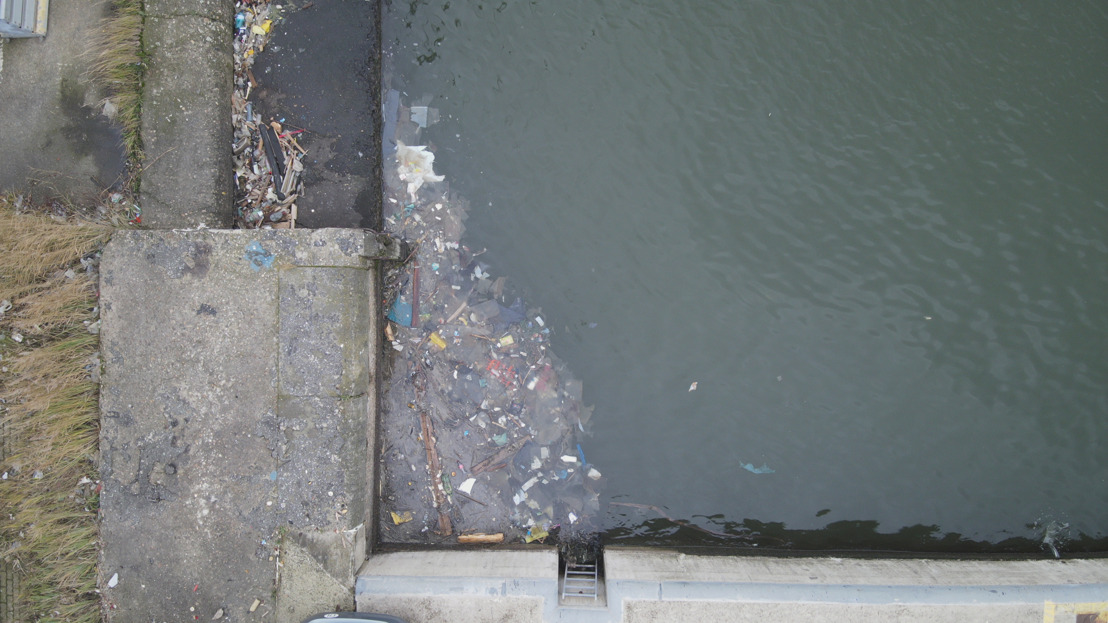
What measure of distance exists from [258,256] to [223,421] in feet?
3.31

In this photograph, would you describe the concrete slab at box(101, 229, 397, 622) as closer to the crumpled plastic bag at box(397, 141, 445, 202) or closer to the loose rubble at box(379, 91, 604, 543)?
the loose rubble at box(379, 91, 604, 543)

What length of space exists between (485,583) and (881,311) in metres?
3.14

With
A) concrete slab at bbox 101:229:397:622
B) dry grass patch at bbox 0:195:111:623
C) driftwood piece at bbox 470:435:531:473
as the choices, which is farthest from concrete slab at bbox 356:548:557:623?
dry grass patch at bbox 0:195:111:623

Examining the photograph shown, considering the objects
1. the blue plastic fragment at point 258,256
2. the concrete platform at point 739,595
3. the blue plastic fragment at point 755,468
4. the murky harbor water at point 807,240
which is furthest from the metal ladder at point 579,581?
the blue plastic fragment at point 258,256

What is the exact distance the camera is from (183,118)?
3.62m

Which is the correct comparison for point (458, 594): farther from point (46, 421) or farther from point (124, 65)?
point (124, 65)

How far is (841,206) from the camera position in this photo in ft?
12.8

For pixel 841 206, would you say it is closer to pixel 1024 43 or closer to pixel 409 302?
pixel 1024 43

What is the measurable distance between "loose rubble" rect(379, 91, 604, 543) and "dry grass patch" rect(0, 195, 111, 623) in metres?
1.75

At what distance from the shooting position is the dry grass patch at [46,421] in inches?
133

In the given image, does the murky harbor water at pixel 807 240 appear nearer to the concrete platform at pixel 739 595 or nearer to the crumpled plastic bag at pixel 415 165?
the crumpled plastic bag at pixel 415 165

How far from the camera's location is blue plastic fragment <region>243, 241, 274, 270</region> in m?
3.35

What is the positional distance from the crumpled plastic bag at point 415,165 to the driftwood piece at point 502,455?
192cm

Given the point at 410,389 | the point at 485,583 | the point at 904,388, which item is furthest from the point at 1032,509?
the point at 410,389
